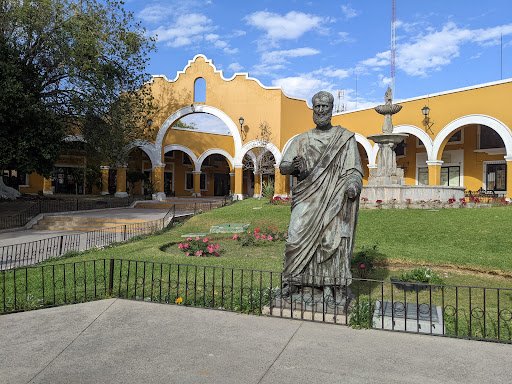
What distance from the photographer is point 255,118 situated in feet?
79.9

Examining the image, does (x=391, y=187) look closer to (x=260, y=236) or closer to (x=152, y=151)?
(x=260, y=236)

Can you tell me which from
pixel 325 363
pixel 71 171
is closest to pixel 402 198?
pixel 325 363

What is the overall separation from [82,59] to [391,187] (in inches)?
502

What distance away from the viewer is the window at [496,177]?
22453 millimetres

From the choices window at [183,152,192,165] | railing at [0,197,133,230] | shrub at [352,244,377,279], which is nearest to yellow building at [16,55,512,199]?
railing at [0,197,133,230]

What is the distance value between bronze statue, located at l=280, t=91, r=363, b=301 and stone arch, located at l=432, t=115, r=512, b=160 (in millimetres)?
18250

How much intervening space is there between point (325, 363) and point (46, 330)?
2.83 m

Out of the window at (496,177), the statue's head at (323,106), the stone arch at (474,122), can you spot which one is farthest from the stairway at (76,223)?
the window at (496,177)

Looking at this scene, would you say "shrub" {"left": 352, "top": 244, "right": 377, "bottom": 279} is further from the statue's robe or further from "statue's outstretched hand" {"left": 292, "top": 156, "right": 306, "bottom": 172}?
"statue's outstretched hand" {"left": 292, "top": 156, "right": 306, "bottom": 172}

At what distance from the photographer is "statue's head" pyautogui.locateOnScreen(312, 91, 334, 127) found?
4406 mm

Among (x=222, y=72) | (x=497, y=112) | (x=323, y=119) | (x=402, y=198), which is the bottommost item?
(x=402, y=198)

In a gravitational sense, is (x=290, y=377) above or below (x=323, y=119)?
below

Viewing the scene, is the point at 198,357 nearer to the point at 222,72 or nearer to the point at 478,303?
the point at 478,303

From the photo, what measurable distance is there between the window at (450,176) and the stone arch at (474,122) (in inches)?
154
